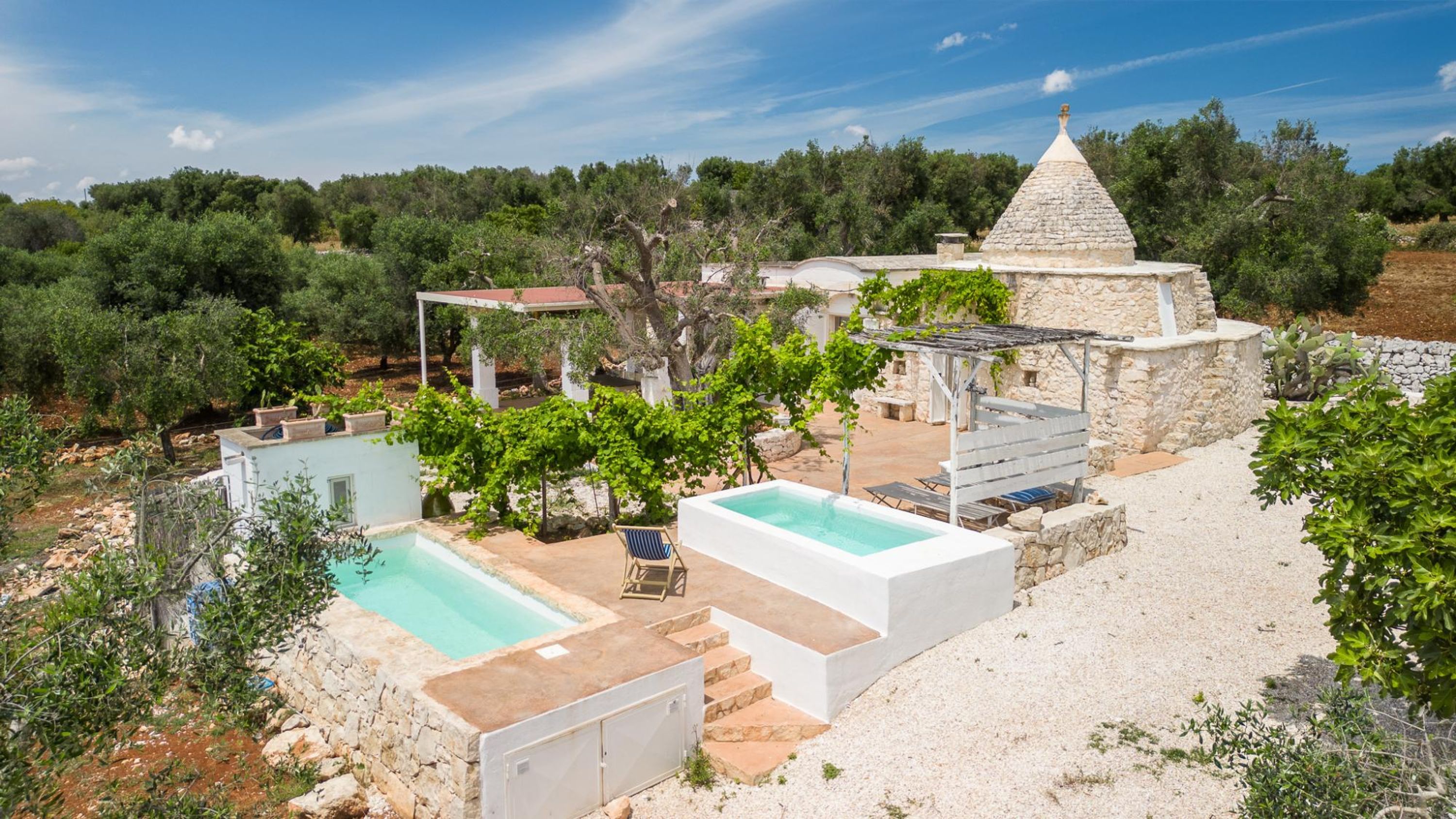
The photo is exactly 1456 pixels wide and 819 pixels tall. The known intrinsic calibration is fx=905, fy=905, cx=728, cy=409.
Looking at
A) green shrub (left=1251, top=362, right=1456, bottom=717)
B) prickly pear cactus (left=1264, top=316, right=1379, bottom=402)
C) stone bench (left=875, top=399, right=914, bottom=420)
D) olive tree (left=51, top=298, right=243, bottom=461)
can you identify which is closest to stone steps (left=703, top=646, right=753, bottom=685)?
green shrub (left=1251, top=362, right=1456, bottom=717)

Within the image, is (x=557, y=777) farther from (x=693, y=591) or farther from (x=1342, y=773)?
(x=1342, y=773)

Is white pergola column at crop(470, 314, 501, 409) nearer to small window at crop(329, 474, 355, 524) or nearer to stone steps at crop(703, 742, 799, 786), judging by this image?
small window at crop(329, 474, 355, 524)

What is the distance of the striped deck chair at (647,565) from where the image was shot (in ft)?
32.1

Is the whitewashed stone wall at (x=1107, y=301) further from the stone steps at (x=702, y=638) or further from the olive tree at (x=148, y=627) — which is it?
the olive tree at (x=148, y=627)

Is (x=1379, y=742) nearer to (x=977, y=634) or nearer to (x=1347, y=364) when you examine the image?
(x=977, y=634)

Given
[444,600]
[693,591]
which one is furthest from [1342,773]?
[444,600]

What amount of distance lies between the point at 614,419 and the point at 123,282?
58.0 ft

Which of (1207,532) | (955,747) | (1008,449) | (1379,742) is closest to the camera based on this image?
(1379,742)

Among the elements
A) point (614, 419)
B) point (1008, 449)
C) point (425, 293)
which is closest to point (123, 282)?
point (425, 293)

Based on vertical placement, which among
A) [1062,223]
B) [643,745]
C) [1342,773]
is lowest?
[643,745]

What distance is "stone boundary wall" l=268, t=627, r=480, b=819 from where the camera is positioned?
21.8ft

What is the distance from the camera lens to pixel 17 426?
6.31 metres

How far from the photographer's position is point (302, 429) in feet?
38.2

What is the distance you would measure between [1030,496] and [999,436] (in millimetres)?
1181
